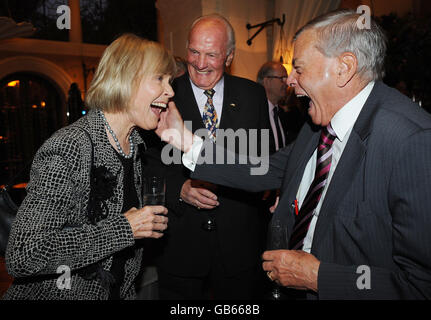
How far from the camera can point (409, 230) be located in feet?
3.87

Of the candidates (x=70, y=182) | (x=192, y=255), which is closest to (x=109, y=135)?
(x=70, y=182)

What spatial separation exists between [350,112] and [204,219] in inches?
47.0

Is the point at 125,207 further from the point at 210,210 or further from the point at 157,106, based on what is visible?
the point at 210,210

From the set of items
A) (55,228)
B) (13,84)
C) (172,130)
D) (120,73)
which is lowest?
(55,228)

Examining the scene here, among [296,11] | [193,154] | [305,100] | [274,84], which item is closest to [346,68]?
[193,154]

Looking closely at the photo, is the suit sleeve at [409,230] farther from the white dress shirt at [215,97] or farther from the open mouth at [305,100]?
the white dress shirt at [215,97]

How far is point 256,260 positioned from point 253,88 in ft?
4.42

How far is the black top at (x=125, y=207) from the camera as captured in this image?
5.59 feet

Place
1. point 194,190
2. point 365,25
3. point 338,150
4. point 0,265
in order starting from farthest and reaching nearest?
1. point 0,265
2. point 194,190
3. point 338,150
4. point 365,25

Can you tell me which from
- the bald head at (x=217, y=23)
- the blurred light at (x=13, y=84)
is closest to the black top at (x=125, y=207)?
the bald head at (x=217, y=23)

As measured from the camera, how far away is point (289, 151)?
228 cm

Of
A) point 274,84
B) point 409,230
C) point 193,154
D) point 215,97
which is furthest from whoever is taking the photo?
point 274,84

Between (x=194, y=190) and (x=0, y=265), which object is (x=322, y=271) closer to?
(x=194, y=190)

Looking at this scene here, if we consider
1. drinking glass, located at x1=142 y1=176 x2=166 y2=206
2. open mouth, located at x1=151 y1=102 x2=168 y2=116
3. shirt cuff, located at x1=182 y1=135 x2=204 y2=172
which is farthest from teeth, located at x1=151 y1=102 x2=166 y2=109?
drinking glass, located at x1=142 y1=176 x2=166 y2=206
